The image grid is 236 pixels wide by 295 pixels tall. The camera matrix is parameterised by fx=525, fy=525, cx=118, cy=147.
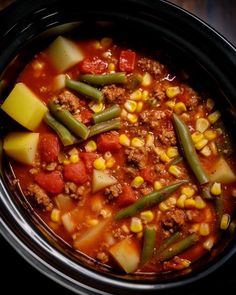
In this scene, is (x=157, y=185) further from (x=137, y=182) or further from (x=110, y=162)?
(x=110, y=162)

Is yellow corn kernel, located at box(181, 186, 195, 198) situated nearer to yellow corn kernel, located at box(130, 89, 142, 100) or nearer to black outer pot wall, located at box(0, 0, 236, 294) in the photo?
black outer pot wall, located at box(0, 0, 236, 294)

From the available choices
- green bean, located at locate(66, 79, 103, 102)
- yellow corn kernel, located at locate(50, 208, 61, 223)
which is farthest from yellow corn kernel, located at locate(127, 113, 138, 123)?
yellow corn kernel, located at locate(50, 208, 61, 223)

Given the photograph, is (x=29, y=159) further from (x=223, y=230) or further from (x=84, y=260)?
(x=223, y=230)

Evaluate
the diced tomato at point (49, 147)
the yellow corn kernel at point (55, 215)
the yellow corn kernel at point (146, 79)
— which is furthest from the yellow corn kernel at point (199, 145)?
the yellow corn kernel at point (55, 215)

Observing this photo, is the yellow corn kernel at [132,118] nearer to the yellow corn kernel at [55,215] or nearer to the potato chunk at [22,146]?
the potato chunk at [22,146]

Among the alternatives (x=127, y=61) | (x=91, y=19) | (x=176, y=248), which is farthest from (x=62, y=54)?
(x=176, y=248)

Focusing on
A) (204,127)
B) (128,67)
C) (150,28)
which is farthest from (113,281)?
(150,28)
